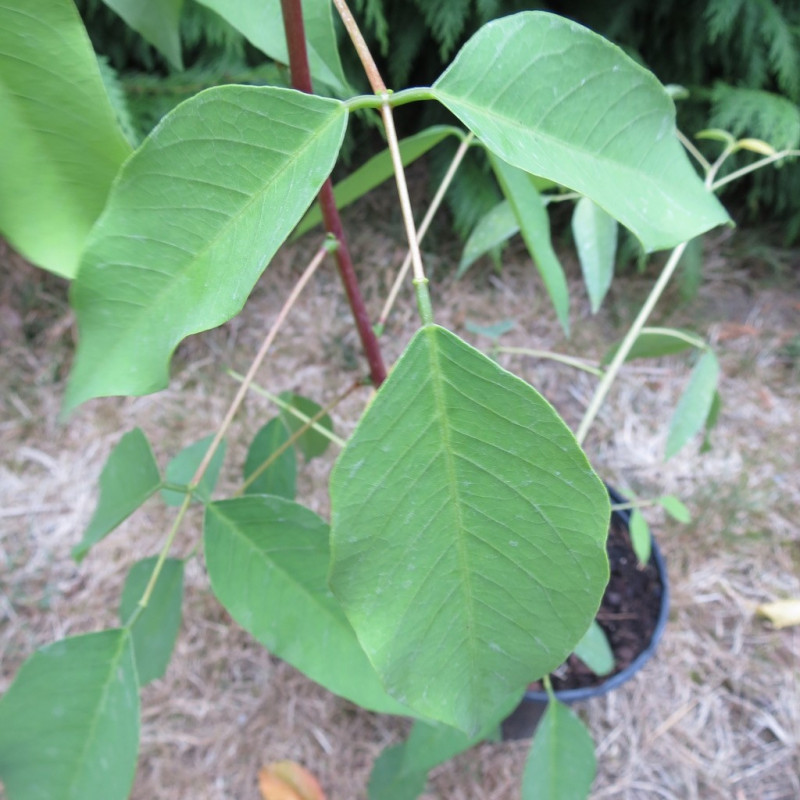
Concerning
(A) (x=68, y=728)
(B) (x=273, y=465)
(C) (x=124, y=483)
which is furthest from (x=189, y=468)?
(A) (x=68, y=728)

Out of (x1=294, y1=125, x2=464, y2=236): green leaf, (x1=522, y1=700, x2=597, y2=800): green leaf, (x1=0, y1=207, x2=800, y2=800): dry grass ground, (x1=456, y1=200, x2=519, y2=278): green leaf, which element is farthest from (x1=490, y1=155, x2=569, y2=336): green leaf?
(x1=0, y1=207, x2=800, y2=800): dry grass ground

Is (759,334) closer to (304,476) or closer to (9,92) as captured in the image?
(304,476)

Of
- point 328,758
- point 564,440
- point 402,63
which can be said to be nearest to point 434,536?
point 564,440

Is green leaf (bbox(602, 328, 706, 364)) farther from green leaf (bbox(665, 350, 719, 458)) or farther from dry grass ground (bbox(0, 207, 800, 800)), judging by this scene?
dry grass ground (bbox(0, 207, 800, 800))

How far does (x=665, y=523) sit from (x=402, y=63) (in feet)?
3.39

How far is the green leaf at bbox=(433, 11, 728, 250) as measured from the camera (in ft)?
0.84

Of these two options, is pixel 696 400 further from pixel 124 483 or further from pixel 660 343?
pixel 124 483

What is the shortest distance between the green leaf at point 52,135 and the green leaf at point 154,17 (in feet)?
0.51

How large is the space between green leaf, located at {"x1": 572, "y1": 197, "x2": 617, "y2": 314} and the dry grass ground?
65cm

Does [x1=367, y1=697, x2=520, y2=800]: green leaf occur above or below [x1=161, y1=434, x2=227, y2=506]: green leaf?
below

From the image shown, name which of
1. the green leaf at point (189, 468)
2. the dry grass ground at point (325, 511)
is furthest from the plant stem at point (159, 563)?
the dry grass ground at point (325, 511)

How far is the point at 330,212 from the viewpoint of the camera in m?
0.35

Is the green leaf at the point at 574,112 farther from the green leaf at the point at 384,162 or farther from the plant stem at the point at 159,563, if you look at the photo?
the plant stem at the point at 159,563

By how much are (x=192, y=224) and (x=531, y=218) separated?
0.78 feet
